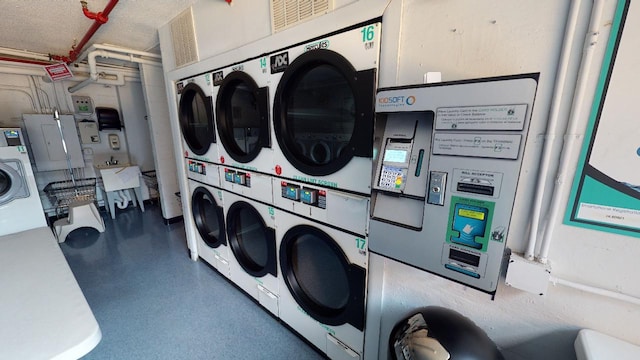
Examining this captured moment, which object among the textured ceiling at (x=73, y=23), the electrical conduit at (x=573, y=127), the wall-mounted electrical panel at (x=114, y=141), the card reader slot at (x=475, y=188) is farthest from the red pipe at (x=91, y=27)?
the electrical conduit at (x=573, y=127)

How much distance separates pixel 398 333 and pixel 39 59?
5.67 meters

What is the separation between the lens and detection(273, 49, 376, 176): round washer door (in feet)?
3.77

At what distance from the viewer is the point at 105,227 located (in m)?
4.01

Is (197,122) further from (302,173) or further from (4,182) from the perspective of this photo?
(4,182)

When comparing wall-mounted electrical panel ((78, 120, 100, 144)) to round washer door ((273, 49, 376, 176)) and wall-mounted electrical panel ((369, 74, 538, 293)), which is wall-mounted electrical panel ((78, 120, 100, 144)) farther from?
wall-mounted electrical panel ((369, 74, 538, 293))

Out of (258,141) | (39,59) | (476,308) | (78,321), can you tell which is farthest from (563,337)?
(39,59)

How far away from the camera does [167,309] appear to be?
2.21 meters

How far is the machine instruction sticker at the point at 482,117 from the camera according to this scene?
26.3 inches

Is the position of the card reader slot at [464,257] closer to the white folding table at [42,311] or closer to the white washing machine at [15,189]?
the white folding table at [42,311]

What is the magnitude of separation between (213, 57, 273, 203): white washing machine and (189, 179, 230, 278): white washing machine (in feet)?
1.23

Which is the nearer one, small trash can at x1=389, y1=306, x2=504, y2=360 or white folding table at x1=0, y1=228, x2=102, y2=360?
small trash can at x1=389, y1=306, x2=504, y2=360

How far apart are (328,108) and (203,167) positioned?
A: 162 centimetres

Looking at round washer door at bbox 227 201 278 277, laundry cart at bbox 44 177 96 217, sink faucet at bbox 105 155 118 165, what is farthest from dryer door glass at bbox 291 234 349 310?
sink faucet at bbox 105 155 118 165

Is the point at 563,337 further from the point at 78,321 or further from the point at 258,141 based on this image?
the point at 78,321
